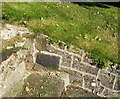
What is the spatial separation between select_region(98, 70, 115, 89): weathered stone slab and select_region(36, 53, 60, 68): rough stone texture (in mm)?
1278

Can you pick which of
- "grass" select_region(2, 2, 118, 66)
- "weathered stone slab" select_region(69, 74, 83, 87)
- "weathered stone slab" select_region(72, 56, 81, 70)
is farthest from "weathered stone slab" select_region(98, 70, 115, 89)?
"weathered stone slab" select_region(72, 56, 81, 70)

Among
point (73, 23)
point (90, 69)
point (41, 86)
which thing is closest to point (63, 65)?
point (90, 69)

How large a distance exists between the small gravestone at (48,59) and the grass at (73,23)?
683mm

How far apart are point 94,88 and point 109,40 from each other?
7.16 ft

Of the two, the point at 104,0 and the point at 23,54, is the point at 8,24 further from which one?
the point at 104,0

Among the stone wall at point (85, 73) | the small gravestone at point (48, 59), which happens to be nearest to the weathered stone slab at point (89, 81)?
the stone wall at point (85, 73)

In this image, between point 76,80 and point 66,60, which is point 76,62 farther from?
point 76,80

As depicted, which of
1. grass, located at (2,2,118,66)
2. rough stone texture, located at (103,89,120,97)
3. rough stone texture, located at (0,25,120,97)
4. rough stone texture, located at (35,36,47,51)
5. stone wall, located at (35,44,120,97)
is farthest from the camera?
grass, located at (2,2,118,66)

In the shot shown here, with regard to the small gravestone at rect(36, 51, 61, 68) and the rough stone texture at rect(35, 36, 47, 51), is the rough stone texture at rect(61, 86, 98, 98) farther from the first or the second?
the rough stone texture at rect(35, 36, 47, 51)

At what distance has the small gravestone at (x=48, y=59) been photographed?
1190 cm

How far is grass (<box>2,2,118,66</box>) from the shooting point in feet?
42.1

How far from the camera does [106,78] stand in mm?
12008

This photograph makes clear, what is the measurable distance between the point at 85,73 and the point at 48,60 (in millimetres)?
1124

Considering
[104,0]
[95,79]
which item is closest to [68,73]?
[95,79]
